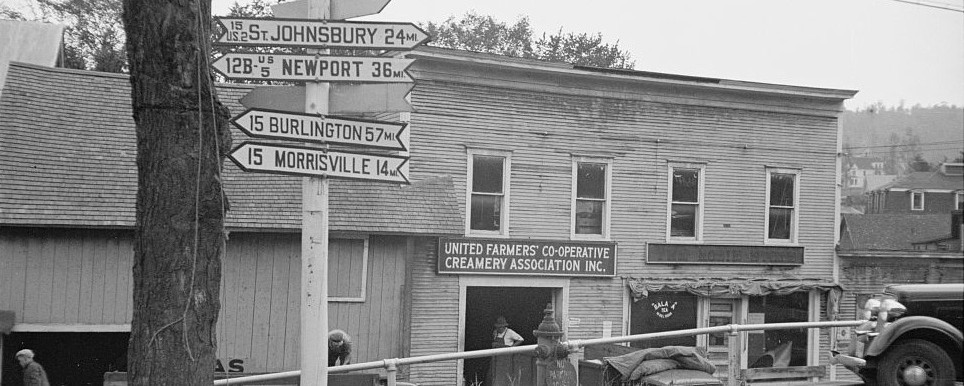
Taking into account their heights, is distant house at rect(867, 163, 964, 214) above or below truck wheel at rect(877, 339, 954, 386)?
above

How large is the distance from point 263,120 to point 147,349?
188cm

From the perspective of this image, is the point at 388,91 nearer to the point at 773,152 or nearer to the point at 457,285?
the point at 457,285

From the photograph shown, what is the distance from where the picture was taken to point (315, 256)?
6.83m

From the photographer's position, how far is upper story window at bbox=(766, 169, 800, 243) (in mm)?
21969

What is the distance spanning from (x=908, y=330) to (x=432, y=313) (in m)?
11.6

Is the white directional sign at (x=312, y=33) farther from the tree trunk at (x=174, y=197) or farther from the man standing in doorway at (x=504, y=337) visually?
the man standing in doorway at (x=504, y=337)

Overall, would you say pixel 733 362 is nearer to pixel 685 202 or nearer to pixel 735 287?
pixel 685 202

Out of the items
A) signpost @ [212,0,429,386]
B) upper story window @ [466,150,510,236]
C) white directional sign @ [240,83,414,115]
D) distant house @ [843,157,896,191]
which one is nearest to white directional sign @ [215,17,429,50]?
signpost @ [212,0,429,386]

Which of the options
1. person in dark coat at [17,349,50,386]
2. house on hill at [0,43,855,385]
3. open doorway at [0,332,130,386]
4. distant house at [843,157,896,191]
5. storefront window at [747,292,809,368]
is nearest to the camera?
person in dark coat at [17,349,50,386]

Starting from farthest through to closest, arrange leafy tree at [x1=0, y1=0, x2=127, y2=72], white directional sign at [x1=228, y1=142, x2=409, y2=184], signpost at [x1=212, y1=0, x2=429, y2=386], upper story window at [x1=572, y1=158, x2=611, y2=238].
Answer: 1. leafy tree at [x1=0, y1=0, x2=127, y2=72]
2. upper story window at [x1=572, y1=158, x2=611, y2=238]
3. signpost at [x1=212, y1=0, x2=429, y2=386]
4. white directional sign at [x1=228, y1=142, x2=409, y2=184]

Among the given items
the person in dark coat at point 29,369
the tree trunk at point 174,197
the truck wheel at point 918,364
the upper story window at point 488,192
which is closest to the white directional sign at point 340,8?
the tree trunk at point 174,197

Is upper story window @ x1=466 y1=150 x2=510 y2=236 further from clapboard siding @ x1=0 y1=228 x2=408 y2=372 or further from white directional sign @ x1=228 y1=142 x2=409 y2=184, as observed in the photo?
white directional sign @ x1=228 y1=142 x2=409 y2=184

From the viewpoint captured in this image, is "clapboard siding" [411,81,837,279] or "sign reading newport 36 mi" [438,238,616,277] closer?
"sign reading newport 36 mi" [438,238,616,277]

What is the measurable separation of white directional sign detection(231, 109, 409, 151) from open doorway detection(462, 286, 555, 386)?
571 inches
